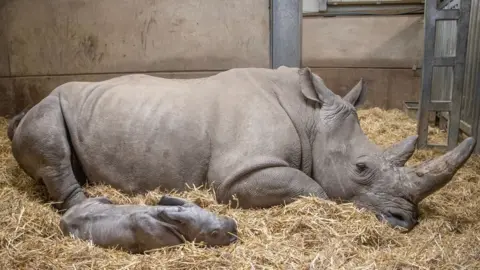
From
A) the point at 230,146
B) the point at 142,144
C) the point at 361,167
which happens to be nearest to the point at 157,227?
the point at 230,146

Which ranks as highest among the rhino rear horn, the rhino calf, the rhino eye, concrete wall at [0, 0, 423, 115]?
concrete wall at [0, 0, 423, 115]

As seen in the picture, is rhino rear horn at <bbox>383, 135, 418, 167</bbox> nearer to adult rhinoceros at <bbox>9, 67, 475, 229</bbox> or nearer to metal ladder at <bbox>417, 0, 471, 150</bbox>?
adult rhinoceros at <bbox>9, 67, 475, 229</bbox>

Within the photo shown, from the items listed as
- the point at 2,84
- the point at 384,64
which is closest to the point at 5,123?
the point at 2,84

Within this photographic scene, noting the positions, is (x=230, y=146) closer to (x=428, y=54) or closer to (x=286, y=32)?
(x=286, y=32)

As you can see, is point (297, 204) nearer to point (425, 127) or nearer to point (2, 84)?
point (425, 127)

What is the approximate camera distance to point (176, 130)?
356 centimetres

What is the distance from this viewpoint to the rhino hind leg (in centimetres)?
366

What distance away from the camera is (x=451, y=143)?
211 inches

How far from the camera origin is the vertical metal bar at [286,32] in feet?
17.3

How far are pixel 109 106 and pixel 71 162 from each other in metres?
0.56

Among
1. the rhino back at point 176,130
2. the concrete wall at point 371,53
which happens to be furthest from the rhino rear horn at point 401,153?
the concrete wall at point 371,53

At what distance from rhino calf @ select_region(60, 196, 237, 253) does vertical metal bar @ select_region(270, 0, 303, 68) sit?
9.56ft

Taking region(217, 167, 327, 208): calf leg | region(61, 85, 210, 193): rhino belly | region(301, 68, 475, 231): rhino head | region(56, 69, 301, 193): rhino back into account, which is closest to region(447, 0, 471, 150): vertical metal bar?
region(301, 68, 475, 231): rhino head

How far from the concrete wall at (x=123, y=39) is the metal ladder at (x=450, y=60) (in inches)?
71.5
